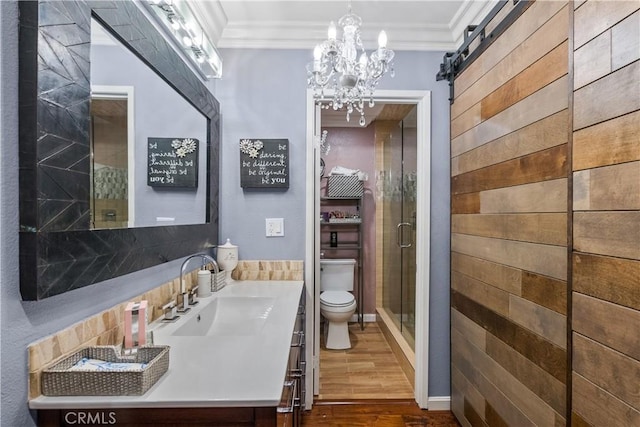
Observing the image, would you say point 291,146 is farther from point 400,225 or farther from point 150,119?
point 400,225

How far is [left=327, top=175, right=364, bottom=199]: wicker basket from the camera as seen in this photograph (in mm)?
3619

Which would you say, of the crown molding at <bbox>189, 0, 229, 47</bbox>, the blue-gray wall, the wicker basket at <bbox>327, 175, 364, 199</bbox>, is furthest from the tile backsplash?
the wicker basket at <bbox>327, 175, 364, 199</bbox>

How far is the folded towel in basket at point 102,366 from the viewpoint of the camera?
0.82m

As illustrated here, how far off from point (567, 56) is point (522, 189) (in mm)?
507

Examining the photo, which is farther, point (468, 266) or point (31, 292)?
point (468, 266)

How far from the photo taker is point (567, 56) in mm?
1111

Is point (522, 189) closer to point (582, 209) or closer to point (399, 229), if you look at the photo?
point (582, 209)

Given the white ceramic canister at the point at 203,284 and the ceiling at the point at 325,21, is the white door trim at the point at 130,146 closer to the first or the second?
the white ceramic canister at the point at 203,284

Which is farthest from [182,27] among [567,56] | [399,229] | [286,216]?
Result: [399,229]

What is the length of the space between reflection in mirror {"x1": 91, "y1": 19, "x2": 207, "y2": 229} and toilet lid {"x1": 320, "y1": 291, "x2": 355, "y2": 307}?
160 cm

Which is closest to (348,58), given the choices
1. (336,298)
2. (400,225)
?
(400,225)

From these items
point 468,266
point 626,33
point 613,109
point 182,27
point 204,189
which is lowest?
point 468,266

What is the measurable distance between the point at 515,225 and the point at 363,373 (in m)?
1.81

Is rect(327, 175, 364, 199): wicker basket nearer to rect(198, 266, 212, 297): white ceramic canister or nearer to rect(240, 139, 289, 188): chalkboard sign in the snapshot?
rect(240, 139, 289, 188): chalkboard sign
